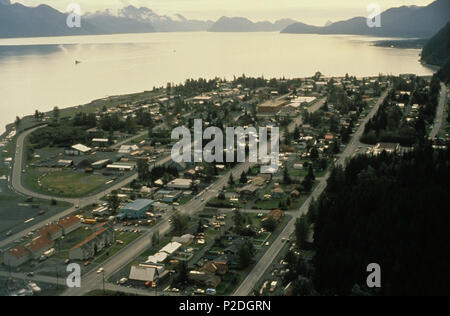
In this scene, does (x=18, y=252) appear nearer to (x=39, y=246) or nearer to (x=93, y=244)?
(x=39, y=246)

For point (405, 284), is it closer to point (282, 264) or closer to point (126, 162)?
point (282, 264)

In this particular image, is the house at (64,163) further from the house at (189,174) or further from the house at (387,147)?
the house at (387,147)

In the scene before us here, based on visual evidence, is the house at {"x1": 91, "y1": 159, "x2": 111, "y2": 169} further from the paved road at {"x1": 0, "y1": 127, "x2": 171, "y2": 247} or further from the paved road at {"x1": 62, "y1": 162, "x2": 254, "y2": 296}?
the paved road at {"x1": 62, "y1": 162, "x2": 254, "y2": 296}

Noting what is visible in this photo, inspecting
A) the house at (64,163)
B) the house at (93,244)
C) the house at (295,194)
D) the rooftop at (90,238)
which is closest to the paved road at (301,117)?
the house at (295,194)

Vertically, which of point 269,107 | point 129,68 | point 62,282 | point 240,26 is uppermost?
point 240,26

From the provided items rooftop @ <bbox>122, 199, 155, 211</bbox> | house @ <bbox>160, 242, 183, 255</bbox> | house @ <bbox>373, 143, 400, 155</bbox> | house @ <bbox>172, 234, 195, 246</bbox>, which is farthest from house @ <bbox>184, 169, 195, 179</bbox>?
house @ <bbox>373, 143, 400, 155</bbox>

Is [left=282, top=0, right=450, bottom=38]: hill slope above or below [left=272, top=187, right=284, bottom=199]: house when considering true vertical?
above

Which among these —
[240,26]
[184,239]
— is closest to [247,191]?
[184,239]
